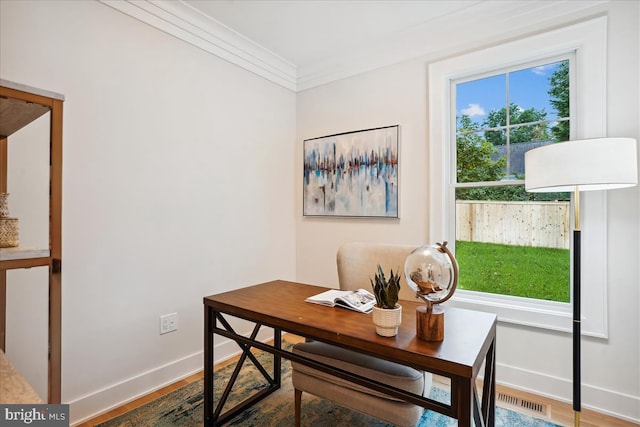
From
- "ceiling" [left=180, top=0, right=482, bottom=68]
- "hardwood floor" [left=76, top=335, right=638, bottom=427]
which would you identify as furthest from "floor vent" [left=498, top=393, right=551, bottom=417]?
"ceiling" [left=180, top=0, right=482, bottom=68]

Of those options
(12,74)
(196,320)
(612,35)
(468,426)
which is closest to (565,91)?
(612,35)

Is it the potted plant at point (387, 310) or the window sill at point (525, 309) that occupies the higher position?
the potted plant at point (387, 310)

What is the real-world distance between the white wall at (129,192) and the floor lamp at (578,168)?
2.13 m

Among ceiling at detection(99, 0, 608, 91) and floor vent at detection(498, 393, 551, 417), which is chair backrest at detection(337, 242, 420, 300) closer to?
floor vent at detection(498, 393, 551, 417)

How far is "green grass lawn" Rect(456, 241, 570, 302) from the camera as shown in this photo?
2.19m

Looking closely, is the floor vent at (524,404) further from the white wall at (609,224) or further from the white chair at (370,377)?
the white chair at (370,377)

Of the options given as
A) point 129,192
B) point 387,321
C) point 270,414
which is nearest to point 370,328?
point 387,321

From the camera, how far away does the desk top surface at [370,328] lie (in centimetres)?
107

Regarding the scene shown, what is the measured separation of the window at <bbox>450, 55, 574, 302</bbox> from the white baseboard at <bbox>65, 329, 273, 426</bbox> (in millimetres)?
2073

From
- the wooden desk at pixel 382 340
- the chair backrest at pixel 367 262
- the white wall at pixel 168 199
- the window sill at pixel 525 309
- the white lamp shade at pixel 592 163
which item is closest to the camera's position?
the wooden desk at pixel 382 340

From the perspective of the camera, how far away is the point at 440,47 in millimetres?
2525

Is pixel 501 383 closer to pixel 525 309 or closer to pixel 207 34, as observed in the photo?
pixel 525 309

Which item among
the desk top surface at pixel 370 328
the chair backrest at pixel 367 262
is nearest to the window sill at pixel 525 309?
the chair backrest at pixel 367 262

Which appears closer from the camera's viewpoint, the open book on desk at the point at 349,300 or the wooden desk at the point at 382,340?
the wooden desk at the point at 382,340
